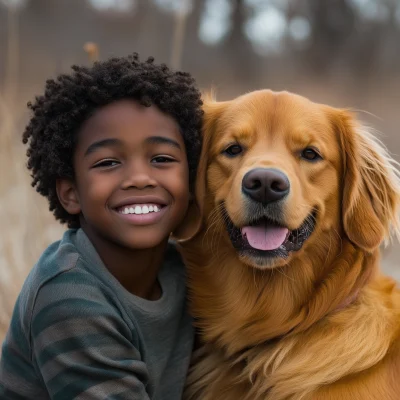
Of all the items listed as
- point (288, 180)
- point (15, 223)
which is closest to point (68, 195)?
point (288, 180)

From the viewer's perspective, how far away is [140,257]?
2990 mm

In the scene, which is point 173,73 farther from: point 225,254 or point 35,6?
point 35,6

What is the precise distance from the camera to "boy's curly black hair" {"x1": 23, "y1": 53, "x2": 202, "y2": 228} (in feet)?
9.37

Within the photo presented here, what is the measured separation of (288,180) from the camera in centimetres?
287

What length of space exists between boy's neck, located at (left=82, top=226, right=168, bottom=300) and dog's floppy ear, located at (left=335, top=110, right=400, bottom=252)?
90 centimetres

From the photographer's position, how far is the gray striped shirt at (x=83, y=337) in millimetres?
2600

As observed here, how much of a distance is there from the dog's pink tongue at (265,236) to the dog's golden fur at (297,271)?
58mm

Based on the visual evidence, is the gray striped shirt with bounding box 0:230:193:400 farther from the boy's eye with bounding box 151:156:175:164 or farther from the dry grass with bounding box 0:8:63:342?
the dry grass with bounding box 0:8:63:342

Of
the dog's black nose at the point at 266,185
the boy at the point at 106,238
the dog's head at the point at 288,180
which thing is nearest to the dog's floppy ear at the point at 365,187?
the dog's head at the point at 288,180

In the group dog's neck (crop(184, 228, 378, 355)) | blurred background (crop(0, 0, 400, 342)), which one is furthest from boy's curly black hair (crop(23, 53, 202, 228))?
blurred background (crop(0, 0, 400, 342))

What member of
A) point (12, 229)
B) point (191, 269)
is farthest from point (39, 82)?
point (191, 269)

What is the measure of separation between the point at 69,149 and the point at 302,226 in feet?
3.42

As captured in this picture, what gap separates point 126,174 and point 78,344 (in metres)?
0.69

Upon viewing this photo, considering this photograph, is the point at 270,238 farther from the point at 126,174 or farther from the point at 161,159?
the point at 126,174
